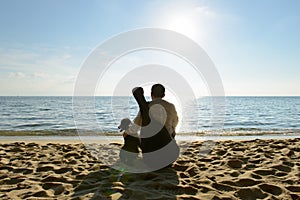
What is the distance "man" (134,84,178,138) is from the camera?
4.80 m

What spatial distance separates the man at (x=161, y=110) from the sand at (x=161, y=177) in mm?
886

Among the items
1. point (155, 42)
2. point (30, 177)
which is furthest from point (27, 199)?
point (155, 42)

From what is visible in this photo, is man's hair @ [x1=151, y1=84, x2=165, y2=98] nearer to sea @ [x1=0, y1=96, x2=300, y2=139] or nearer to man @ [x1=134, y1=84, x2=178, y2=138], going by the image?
man @ [x1=134, y1=84, x2=178, y2=138]

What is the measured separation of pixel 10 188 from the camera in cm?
393

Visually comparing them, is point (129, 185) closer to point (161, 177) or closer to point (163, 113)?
point (161, 177)

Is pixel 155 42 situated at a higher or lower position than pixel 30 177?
higher

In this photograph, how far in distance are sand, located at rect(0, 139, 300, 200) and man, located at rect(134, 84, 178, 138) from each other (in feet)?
2.91

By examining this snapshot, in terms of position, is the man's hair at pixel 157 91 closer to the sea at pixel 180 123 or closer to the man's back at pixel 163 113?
the man's back at pixel 163 113

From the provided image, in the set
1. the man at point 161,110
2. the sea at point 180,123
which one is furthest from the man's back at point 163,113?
the sea at point 180,123

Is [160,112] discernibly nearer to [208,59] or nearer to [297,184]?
[208,59]

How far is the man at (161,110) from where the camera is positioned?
480 cm

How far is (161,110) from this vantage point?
4.82m

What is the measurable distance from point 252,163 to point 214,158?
2.71 feet

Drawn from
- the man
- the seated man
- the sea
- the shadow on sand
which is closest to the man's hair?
the man
